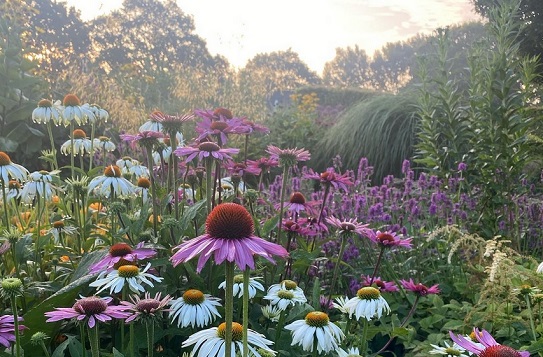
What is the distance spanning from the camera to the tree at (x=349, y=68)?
152 ft

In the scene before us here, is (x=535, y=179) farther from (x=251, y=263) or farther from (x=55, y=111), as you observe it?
(x=251, y=263)

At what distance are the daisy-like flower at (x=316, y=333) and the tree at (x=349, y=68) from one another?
1789 inches

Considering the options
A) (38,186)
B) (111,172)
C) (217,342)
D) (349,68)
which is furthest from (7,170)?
(349,68)

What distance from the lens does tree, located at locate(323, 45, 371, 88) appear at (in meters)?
46.4

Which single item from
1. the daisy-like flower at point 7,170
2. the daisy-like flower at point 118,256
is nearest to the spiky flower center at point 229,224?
the daisy-like flower at point 118,256

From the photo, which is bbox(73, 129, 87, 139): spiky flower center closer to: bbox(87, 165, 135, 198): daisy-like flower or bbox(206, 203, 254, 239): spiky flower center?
bbox(87, 165, 135, 198): daisy-like flower

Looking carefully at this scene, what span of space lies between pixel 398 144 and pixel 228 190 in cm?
416

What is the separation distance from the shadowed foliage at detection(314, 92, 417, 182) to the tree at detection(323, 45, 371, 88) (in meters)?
39.6

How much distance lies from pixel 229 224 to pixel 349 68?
4794cm

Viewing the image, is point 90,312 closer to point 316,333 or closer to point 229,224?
point 229,224

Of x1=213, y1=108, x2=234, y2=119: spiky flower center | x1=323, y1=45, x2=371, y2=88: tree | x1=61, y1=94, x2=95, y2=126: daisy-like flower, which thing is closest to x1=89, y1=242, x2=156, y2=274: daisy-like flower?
x1=213, y1=108, x2=234, y2=119: spiky flower center

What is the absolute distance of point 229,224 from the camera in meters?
1.05

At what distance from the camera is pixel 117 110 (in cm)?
658

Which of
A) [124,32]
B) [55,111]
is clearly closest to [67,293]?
[55,111]
